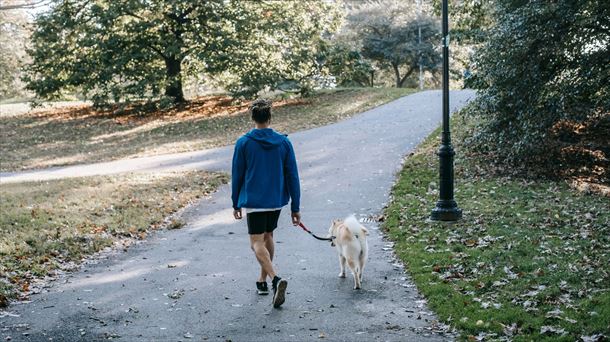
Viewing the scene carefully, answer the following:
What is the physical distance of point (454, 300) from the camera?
6836 millimetres

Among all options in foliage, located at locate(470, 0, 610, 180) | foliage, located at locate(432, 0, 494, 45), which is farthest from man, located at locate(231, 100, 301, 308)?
foliage, located at locate(432, 0, 494, 45)

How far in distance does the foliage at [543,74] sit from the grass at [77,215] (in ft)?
23.3

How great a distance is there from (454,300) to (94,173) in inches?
584

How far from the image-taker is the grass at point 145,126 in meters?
25.0

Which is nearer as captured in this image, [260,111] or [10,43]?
[260,111]

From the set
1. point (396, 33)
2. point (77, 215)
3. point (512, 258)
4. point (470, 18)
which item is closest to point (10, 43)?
point (396, 33)

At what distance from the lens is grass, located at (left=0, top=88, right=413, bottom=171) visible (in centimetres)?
2495

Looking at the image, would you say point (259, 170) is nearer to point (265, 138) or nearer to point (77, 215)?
point (265, 138)

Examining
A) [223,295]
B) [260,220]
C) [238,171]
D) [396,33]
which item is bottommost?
[223,295]

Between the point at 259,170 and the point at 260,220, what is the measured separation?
527 millimetres

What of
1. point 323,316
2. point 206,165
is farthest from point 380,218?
point 206,165

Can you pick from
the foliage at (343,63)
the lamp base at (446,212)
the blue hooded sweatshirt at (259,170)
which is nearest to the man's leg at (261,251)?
the blue hooded sweatshirt at (259,170)

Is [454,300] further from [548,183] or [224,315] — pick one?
[548,183]

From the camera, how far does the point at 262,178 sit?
22.3ft
